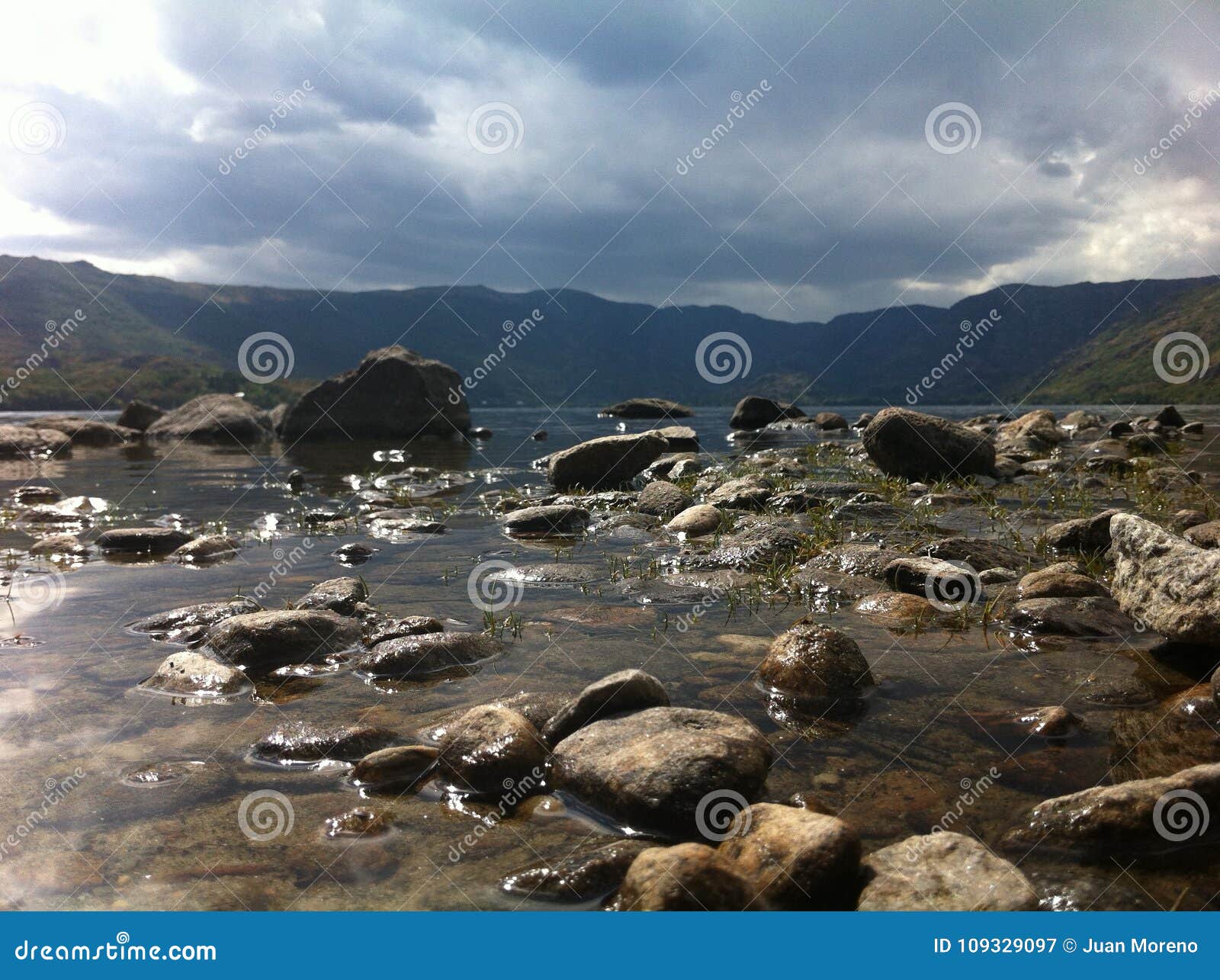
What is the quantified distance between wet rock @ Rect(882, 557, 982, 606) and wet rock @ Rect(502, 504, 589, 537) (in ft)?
20.0

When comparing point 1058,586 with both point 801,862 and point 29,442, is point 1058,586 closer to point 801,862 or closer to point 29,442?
point 801,862

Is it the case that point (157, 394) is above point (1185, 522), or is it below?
Answer: above

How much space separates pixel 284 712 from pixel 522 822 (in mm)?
2577

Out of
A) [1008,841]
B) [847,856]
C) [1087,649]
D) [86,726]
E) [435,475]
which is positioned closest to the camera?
[847,856]

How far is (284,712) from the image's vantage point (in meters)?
6.02

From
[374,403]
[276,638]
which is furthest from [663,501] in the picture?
[374,403]

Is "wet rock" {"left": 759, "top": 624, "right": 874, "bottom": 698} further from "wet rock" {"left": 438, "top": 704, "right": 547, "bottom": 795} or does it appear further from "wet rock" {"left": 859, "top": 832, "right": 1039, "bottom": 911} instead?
"wet rock" {"left": 859, "top": 832, "right": 1039, "bottom": 911}

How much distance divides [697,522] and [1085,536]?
568 centimetres

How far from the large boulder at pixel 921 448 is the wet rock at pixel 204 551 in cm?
1464

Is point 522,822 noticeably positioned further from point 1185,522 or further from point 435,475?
point 435,475

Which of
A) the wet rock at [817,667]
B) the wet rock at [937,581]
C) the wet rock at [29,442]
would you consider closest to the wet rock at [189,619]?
the wet rock at [817,667]

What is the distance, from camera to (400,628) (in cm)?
765

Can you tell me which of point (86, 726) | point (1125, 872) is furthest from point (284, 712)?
point (1125, 872)

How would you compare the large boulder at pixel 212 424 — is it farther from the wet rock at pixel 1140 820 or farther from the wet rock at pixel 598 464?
the wet rock at pixel 1140 820
